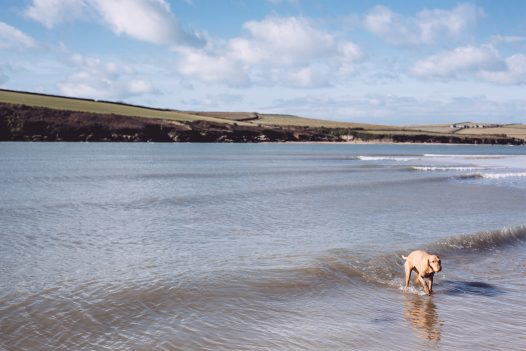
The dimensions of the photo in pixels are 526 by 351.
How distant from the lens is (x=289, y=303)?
1005cm

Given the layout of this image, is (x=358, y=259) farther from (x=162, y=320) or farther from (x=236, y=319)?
(x=162, y=320)

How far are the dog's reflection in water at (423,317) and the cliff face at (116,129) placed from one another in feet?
335

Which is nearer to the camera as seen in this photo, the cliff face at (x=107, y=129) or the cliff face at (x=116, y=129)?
the cliff face at (x=107, y=129)

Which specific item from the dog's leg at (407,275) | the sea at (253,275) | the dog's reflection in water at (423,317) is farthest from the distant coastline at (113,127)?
the dog's reflection in water at (423,317)

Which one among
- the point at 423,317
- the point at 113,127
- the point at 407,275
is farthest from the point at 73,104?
the point at 423,317

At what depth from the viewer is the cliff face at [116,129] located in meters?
104

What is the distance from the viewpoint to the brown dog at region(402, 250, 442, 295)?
10.6m

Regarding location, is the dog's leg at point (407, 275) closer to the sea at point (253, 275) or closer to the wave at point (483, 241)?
the sea at point (253, 275)

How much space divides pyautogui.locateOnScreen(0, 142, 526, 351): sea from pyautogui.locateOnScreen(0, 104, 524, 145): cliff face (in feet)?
284

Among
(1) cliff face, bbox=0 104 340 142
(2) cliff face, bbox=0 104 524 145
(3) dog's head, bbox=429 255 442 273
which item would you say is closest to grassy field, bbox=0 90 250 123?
(2) cliff face, bbox=0 104 524 145

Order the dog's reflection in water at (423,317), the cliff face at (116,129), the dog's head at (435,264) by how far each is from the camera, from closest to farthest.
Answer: the dog's reflection in water at (423,317)
the dog's head at (435,264)
the cliff face at (116,129)

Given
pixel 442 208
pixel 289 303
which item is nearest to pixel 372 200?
pixel 442 208

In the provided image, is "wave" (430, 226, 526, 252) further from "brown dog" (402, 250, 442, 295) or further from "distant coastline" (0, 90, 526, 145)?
"distant coastline" (0, 90, 526, 145)

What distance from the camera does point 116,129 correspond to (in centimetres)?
11612
